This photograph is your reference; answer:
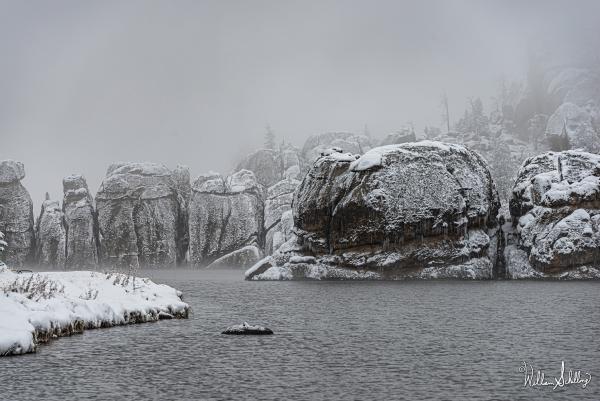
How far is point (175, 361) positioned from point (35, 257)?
139187mm

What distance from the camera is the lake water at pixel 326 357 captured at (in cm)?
1669

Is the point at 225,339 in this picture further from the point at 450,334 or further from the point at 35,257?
the point at 35,257

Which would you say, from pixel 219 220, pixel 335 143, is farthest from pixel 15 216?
pixel 335 143

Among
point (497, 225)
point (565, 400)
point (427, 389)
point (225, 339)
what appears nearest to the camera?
point (565, 400)

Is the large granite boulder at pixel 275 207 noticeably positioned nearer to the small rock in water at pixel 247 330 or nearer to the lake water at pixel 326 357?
the lake water at pixel 326 357

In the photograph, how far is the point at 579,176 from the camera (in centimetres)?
7919

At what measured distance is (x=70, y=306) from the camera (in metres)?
28.3

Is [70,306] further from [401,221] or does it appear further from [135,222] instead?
[135,222]

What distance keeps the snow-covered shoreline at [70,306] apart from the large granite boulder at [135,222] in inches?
4237

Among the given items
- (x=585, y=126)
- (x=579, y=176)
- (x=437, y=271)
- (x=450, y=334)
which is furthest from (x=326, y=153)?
(x=585, y=126)

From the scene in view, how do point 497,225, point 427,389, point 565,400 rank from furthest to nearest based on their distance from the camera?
point 497,225 → point 427,389 → point 565,400

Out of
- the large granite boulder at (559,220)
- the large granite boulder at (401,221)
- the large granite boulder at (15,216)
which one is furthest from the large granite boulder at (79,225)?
the large granite boulder at (559,220)

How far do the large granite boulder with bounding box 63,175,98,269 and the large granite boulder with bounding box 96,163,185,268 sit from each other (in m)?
2.33

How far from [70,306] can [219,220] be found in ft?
392
